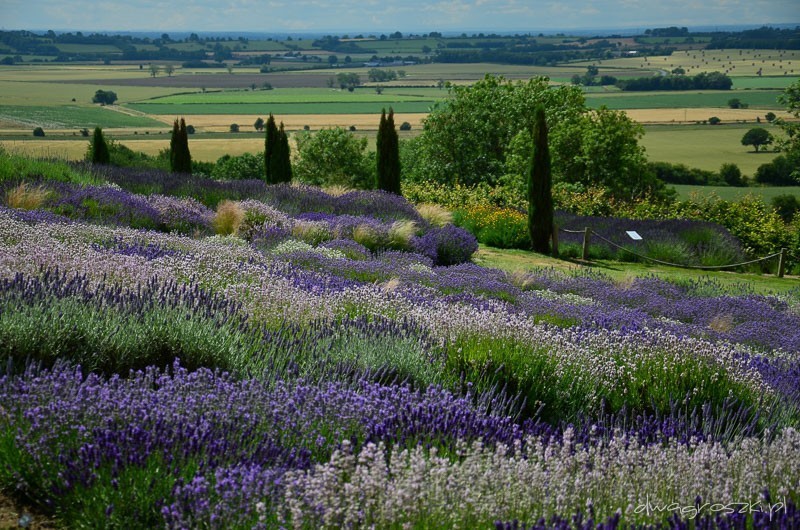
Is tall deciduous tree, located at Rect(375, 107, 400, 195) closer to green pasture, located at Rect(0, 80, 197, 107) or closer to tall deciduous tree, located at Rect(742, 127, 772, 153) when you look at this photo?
tall deciduous tree, located at Rect(742, 127, 772, 153)

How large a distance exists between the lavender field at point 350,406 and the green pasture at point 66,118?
73.1 metres

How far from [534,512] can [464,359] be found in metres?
2.15

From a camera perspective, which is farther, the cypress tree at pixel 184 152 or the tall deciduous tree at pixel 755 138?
the tall deciduous tree at pixel 755 138

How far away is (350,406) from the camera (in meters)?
3.44

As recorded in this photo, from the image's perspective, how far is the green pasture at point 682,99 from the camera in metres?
96.1

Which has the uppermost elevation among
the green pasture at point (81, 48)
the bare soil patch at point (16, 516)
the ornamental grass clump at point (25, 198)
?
the green pasture at point (81, 48)

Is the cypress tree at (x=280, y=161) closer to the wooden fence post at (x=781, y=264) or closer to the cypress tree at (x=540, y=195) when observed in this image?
Result: the cypress tree at (x=540, y=195)

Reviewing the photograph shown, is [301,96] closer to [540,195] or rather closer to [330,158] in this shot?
[330,158]

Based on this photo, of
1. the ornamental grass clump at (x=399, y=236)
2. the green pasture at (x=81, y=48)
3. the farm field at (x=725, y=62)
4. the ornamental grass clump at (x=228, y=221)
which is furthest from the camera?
the green pasture at (x=81, y=48)

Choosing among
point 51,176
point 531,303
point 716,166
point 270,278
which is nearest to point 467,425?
point 270,278

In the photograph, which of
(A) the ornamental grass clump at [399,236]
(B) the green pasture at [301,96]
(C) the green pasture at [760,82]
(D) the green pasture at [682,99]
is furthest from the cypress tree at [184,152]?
(C) the green pasture at [760,82]

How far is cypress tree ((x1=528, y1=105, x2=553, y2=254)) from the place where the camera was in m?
17.4

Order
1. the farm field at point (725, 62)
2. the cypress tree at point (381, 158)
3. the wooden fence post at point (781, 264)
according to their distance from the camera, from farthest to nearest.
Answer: the farm field at point (725, 62)
the cypress tree at point (381, 158)
the wooden fence post at point (781, 264)

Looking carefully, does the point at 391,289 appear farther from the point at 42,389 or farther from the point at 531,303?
the point at 42,389
